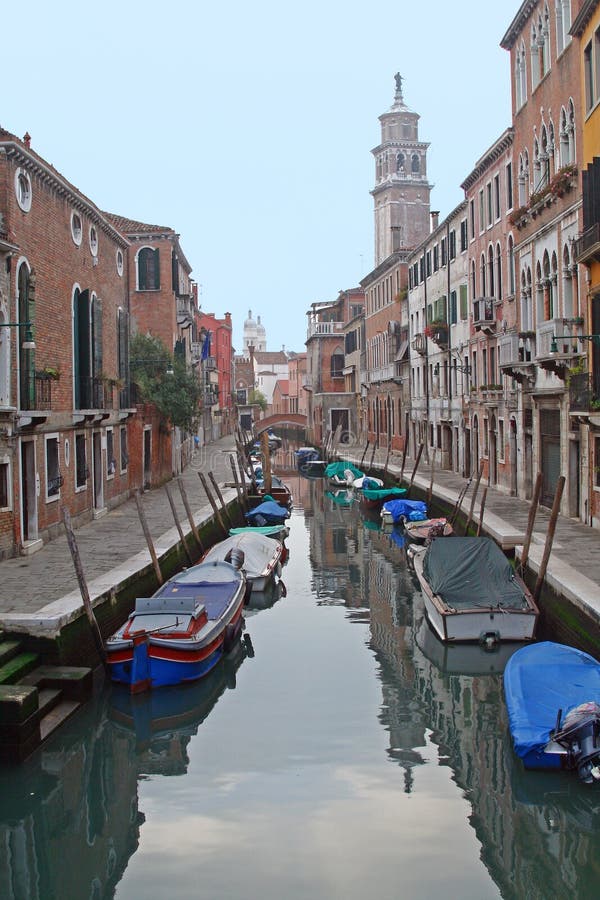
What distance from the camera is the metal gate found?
19.4 meters

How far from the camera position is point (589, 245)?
15766 mm

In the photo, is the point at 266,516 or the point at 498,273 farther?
the point at 266,516

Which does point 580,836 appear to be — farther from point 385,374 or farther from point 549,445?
point 385,374

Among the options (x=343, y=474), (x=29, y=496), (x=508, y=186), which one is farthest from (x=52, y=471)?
(x=343, y=474)

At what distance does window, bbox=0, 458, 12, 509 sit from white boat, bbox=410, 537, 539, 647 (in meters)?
6.54

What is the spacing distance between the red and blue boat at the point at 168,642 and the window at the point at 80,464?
696 cm

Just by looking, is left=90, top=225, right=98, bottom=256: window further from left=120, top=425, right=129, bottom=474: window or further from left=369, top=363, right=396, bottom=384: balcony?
left=369, top=363, right=396, bottom=384: balcony

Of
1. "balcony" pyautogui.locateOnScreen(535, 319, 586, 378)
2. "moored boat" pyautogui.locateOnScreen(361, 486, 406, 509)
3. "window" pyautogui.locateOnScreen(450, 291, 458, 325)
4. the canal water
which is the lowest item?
the canal water

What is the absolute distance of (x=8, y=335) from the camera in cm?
1464

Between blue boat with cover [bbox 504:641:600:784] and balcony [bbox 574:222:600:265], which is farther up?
balcony [bbox 574:222:600:265]

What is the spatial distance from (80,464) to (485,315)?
1170 cm

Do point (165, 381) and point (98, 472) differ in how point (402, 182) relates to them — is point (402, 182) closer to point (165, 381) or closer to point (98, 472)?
point (165, 381)

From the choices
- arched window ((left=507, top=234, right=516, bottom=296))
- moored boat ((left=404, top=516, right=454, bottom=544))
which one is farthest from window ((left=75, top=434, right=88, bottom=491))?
arched window ((left=507, top=234, right=516, bottom=296))

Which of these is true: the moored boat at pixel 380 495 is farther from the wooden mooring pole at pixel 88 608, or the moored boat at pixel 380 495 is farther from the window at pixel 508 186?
the wooden mooring pole at pixel 88 608
